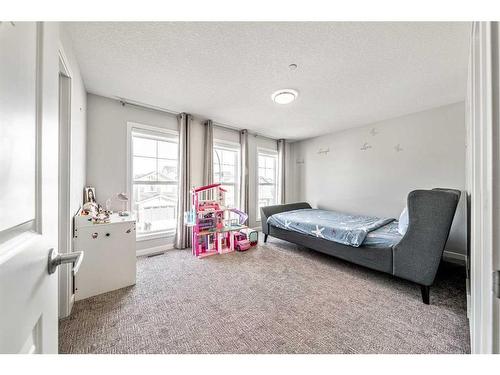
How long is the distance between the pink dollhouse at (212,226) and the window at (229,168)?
22.9 inches

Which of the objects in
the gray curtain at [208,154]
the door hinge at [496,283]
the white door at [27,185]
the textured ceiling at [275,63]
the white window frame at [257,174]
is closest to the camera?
the white door at [27,185]

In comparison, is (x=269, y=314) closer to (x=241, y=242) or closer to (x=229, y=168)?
(x=241, y=242)

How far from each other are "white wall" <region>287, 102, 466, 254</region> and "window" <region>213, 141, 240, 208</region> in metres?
1.86

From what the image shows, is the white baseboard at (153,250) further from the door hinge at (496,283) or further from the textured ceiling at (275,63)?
the door hinge at (496,283)

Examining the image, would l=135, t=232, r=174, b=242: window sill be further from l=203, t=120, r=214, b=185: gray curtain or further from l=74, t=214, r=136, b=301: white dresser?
l=203, t=120, r=214, b=185: gray curtain

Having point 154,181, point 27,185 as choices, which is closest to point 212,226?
point 154,181

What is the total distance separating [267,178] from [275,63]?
310cm

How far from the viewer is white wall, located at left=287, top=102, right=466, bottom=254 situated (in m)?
2.83

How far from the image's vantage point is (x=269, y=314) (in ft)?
5.34

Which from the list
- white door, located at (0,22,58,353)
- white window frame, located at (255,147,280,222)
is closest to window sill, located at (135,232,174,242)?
white window frame, located at (255,147,280,222)

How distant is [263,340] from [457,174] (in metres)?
3.52

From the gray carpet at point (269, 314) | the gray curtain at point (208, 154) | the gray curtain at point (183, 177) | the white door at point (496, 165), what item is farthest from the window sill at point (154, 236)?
the white door at point (496, 165)

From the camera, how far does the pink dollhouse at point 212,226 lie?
297 centimetres

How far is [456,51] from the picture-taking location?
1.70m
